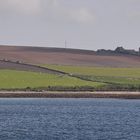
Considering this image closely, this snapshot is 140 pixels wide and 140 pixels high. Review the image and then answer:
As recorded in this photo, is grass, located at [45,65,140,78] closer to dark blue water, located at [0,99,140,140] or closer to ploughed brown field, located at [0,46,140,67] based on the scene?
ploughed brown field, located at [0,46,140,67]

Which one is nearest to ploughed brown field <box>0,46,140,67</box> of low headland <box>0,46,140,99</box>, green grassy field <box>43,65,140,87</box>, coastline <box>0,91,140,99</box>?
low headland <box>0,46,140,99</box>

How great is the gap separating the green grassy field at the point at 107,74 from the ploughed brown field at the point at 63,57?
23.4 feet

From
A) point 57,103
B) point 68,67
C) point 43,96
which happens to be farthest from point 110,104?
point 68,67

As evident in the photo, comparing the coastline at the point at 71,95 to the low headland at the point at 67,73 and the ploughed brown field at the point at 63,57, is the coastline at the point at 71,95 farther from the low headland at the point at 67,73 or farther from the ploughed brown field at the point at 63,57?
the ploughed brown field at the point at 63,57

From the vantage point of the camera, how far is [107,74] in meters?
143

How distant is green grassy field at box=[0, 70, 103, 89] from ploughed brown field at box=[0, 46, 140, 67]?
19.6m

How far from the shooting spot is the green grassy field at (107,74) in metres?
132

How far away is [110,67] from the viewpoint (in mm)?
157875

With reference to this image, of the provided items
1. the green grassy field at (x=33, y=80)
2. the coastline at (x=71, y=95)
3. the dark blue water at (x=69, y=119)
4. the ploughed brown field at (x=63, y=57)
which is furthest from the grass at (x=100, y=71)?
the dark blue water at (x=69, y=119)

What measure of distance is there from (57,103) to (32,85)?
20.4 m

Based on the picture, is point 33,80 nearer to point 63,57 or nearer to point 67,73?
point 67,73

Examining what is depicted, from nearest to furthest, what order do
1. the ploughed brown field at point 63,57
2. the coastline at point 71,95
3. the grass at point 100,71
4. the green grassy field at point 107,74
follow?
the coastline at point 71,95, the green grassy field at point 107,74, the grass at point 100,71, the ploughed brown field at point 63,57

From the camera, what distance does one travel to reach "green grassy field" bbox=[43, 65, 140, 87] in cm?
13250

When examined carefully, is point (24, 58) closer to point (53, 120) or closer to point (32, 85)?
point (32, 85)
